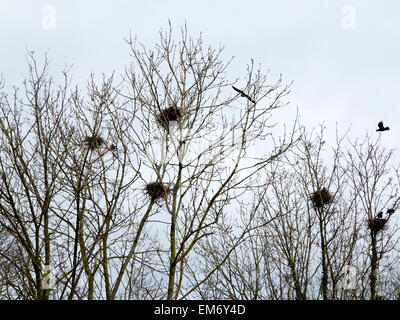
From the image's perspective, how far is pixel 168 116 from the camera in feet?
20.3

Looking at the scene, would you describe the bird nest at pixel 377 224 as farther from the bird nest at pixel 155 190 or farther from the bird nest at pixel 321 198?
the bird nest at pixel 155 190

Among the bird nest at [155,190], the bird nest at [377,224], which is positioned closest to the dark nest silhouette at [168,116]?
the bird nest at [155,190]

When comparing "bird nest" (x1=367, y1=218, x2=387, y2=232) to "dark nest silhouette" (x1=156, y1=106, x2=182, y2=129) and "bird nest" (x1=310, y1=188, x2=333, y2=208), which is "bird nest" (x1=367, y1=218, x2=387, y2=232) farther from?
"dark nest silhouette" (x1=156, y1=106, x2=182, y2=129)

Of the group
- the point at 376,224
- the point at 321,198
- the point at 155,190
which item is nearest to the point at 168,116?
the point at 155,190

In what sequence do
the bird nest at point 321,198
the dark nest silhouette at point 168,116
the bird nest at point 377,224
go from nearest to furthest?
the dark nest silhouette at point 168,116
the bird nest at point 377,224
the bird nest at point 321,198

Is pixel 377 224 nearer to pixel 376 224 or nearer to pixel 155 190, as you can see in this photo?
pixel 376 224

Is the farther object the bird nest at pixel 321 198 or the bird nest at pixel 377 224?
the bird nest at pixel 321 198

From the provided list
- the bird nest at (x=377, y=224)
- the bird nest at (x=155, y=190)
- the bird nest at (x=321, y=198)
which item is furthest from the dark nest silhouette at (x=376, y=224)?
the bird nest at (x=155, y=190)

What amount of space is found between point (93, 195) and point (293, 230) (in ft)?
13.3

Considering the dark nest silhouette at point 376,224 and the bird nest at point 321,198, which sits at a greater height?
the bird nest at point 321,198

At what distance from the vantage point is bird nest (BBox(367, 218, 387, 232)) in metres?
7.68

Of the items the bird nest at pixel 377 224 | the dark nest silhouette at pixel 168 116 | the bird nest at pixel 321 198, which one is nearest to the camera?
the dark nest silhouette at pixel 168 116

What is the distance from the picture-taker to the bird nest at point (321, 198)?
25.7 ft

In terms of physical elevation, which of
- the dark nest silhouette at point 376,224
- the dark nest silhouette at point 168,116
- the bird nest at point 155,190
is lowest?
the dark nest silhouette at point 376,224
